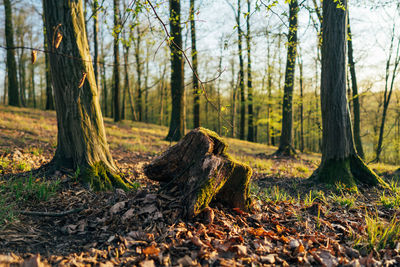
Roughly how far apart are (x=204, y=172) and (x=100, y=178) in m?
2.02

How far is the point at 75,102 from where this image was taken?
373 cm

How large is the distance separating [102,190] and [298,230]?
2.92 metres

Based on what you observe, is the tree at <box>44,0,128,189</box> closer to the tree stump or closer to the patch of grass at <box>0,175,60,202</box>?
the patch of grass at <box>0,175,60,202</box>

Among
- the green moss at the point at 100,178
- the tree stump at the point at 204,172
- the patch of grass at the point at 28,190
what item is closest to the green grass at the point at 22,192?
the patch of grass at the point at 28,190

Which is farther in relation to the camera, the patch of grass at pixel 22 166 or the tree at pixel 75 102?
the patch of grass at pixel 22 166

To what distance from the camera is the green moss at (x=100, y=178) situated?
12.0 feet

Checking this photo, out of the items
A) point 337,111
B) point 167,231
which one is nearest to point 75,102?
point 167,231

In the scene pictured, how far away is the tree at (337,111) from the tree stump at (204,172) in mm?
3220

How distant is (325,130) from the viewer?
17.6 ft

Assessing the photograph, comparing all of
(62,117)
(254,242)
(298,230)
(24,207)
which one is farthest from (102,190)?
(298,230)

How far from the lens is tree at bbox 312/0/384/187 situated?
5.09m

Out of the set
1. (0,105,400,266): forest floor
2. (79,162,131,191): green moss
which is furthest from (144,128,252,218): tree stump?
(79,162,131,191): green moss

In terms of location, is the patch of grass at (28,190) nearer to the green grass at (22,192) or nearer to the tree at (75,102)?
the green grass at (22,192)

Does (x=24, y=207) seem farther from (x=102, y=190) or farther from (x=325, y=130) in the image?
(x=325, y=130)
